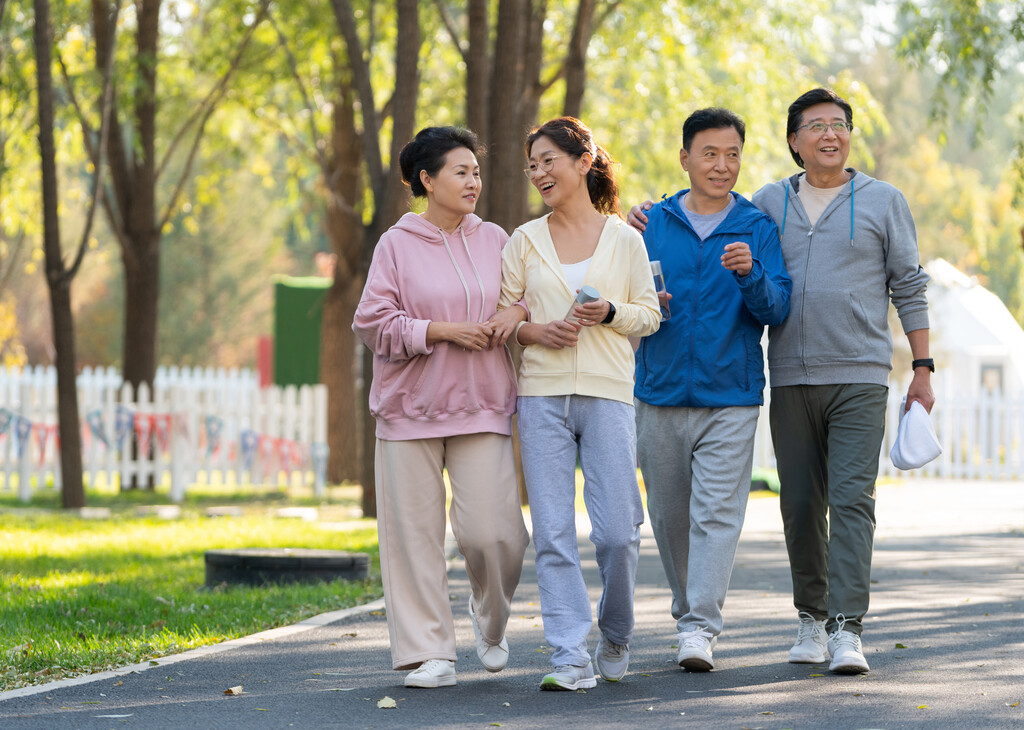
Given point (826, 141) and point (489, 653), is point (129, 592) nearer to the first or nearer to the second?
point (489, 653)

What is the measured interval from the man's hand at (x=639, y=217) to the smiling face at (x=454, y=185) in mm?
808

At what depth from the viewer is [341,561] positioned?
8.09 meters

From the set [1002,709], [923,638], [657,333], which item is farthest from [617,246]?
[923,638]

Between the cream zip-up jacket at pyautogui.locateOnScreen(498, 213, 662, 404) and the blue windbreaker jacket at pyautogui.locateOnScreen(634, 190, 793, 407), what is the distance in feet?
0.97

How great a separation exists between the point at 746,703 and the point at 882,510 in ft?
37.0

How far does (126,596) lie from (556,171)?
3.65 metres

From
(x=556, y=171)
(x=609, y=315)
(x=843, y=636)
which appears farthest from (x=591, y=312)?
(x=843, y=636)

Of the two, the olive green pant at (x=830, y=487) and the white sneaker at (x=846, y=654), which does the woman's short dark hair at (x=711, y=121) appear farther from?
the white sneaker at (x=846, y=654)

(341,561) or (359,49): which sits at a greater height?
(359,49)

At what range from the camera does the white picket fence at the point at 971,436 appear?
2186cm

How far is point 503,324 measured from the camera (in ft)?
16.3

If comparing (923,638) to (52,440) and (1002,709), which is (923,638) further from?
(52,440)

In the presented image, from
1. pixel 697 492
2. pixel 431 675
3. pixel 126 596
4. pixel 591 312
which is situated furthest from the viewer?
pixel 126 596

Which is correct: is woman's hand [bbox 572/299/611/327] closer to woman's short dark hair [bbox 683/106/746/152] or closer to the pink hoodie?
the pink hoodie
